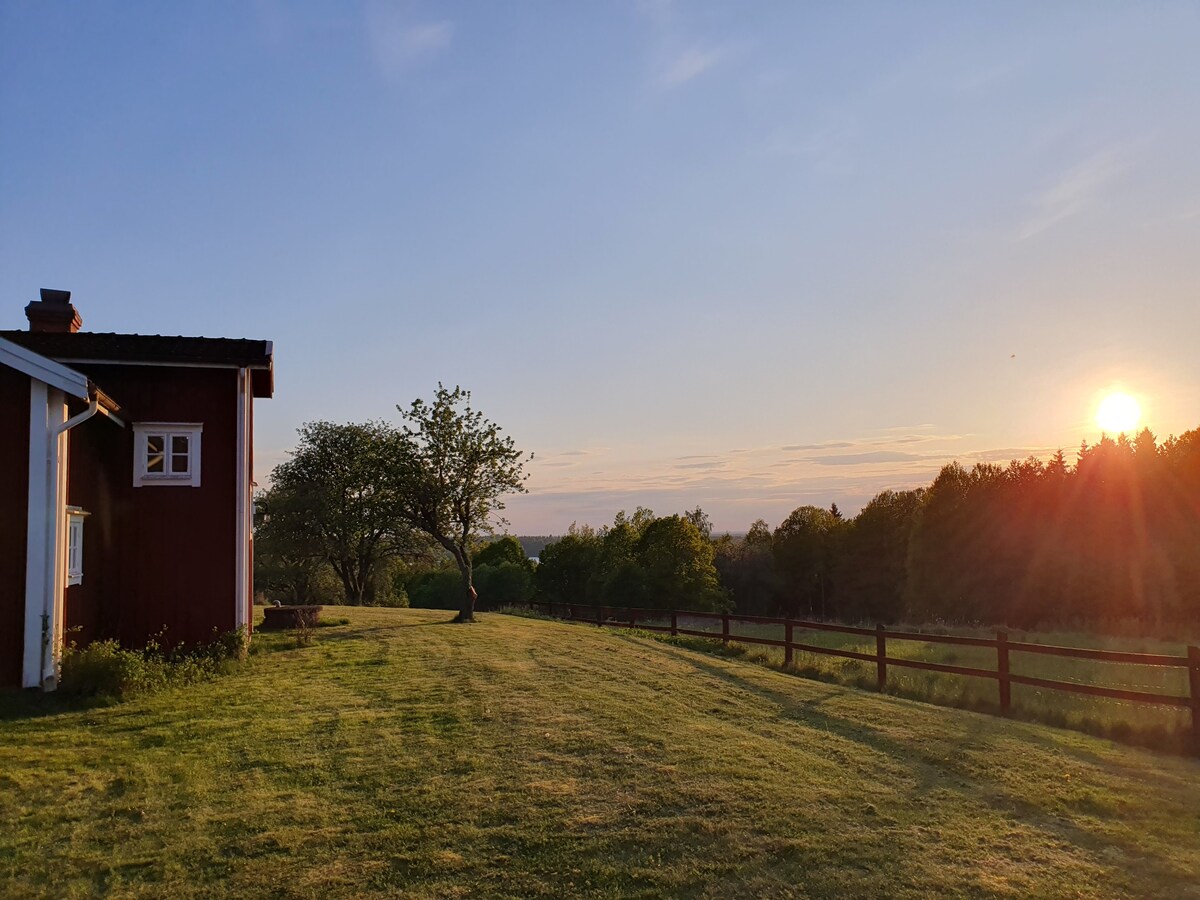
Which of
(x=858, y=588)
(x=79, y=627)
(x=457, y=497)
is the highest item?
(x=457, y=497)

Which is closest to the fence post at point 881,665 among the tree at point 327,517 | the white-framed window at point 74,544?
the white-framed window at point 74,544

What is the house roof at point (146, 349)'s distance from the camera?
1314 centimetres

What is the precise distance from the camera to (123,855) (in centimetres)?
581

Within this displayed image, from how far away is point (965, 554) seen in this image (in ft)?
153

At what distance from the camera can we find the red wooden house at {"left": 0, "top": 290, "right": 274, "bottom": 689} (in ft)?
37.4

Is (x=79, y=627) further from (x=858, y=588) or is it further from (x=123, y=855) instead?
(x=858, y=588)

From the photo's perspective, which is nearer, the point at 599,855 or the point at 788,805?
the point at 599,855

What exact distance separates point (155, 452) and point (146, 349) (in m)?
1.77

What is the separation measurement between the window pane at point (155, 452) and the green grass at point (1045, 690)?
1239 centimetres

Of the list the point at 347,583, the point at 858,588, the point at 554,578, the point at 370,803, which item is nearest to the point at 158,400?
the point at 370,803

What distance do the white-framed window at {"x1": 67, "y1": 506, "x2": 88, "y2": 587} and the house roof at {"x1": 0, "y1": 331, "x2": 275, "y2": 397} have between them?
9.16 ft

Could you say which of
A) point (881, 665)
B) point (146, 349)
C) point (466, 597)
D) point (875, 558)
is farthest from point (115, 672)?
point (875, 558)

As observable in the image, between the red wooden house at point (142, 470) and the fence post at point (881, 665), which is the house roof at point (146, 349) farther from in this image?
the fence post at point (881, 665)

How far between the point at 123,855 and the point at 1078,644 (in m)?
24.1
